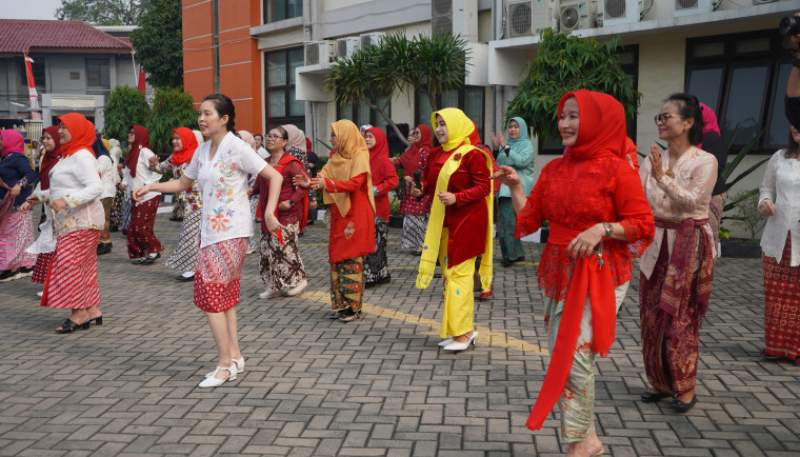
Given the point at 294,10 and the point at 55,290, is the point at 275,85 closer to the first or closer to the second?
the point at 294,10

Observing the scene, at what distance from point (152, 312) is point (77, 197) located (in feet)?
5.35

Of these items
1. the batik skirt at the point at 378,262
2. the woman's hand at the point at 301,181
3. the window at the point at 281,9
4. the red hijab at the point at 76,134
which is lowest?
the batik skirt at the point at 378,262

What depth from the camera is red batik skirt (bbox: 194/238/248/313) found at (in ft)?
16.3

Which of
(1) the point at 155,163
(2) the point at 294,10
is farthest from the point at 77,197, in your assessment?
(2) the point at 294,10

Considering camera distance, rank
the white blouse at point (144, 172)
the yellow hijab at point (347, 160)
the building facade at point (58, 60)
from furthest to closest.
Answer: the building facade at point (58, 60) → the white blouse at point (144, 172) → the yellow hijab at point (347, 160)

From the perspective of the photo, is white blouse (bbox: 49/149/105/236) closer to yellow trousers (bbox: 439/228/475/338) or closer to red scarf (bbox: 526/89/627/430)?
yellow trousers (bbox: 439/228/475/338)

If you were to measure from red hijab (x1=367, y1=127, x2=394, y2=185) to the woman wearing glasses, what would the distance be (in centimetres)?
436

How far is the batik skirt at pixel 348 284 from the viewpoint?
6.85 m

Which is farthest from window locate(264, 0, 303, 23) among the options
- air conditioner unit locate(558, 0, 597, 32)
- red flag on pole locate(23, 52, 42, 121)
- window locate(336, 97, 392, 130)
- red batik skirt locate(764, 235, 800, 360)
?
red batik skirt locate(764, 235, 800, 360)

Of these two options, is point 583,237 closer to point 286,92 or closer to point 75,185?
point 75,185

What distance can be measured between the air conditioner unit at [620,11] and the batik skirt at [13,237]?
915cm

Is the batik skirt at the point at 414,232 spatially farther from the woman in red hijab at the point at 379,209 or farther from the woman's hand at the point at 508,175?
the woman's hand at the point at 508,175

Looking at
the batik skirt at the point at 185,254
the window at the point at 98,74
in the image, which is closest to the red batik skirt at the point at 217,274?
the batik skirt at the point at 185,254

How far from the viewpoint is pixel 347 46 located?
56.8ft
